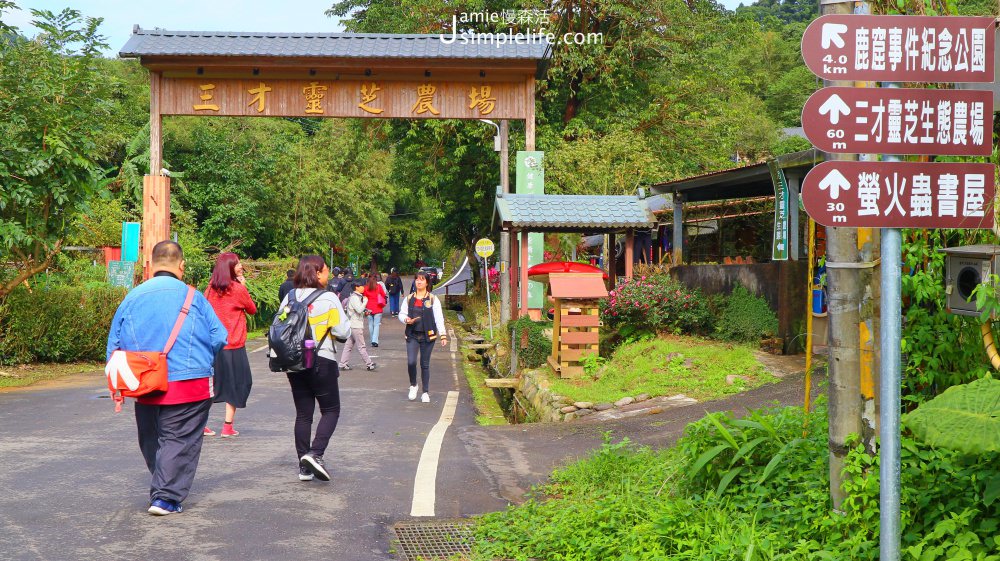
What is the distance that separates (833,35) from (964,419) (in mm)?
1744

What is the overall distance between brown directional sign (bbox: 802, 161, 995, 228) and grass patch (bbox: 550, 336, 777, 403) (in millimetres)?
7684

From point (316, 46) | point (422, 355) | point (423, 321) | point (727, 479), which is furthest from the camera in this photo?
point (316, 46)

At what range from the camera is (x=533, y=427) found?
1021 centimetres

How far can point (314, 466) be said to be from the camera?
721cm

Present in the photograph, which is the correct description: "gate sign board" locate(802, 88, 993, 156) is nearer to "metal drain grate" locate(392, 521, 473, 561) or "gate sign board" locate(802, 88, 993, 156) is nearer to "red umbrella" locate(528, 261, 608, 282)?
"metal drain grate" locate(392, 521, 473, 561)

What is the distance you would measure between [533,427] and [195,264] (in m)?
18.4

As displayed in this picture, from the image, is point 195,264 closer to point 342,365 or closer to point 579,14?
point 342,365

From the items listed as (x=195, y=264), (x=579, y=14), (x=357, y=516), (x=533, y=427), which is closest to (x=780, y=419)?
(x=357, y=516)

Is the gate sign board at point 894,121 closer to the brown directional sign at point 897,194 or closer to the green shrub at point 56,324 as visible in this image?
the brown directional sign at point 897,194

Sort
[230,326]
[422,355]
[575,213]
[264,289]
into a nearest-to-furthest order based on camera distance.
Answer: [230,326] < [422,355] < [575,213] < [264,289]

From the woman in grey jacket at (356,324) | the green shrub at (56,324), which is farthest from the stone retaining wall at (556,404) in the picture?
the green shrub at (56,324)

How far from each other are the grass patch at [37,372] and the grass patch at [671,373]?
8.56 m

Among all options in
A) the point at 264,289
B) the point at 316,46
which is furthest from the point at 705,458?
the point at 264,289

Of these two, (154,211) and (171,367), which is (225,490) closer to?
(171,367)
